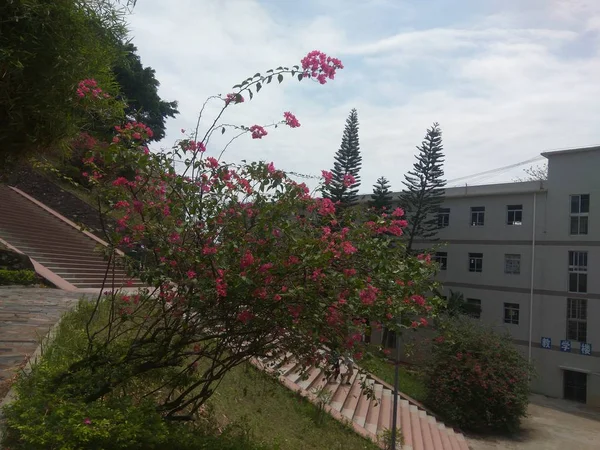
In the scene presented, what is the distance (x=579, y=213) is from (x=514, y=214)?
2505 millimetres

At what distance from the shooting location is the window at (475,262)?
2217cm

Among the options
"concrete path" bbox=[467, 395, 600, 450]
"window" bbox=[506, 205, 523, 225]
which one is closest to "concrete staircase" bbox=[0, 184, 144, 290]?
"concrete path" bbox=[467, 395, 600, 450]

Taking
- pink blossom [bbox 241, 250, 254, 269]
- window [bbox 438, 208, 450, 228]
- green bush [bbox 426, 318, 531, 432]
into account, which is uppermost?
window [bbox 438, 208, 450, 228]

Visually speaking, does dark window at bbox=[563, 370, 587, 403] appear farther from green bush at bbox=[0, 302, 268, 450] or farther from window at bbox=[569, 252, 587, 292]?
green bush at bbox=[0, 302, 268, 450]

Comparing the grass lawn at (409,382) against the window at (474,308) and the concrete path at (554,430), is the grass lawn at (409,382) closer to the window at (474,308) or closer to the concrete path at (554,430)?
the concrete path at (554,430)

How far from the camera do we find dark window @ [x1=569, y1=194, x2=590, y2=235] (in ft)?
64.3

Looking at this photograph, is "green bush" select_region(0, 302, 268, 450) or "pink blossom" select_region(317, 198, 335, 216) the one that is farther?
"pink blossom" select_region(317, 198, 335, 216)

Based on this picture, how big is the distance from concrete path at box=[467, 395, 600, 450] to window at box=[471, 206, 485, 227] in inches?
298

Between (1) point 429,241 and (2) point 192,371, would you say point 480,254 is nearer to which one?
(1) point 429,241

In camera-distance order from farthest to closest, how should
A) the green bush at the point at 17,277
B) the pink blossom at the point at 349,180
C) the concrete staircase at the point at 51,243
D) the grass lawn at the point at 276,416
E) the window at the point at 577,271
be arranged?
the window at the point at 577,271 < the concrete staircase at the point at 51,243 < the green bush at the point at 17,277 < the grass lawn at the point at 276,416 < the pink blossom at the point at 349,180

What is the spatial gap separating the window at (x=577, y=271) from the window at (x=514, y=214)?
2.46m

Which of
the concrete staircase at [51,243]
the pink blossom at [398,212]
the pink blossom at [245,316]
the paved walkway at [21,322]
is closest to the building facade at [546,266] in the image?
the concrete staircase at [51,243]

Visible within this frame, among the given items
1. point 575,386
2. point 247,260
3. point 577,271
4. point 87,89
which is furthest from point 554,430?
point 87,89

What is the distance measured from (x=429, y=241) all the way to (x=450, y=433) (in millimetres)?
11362
